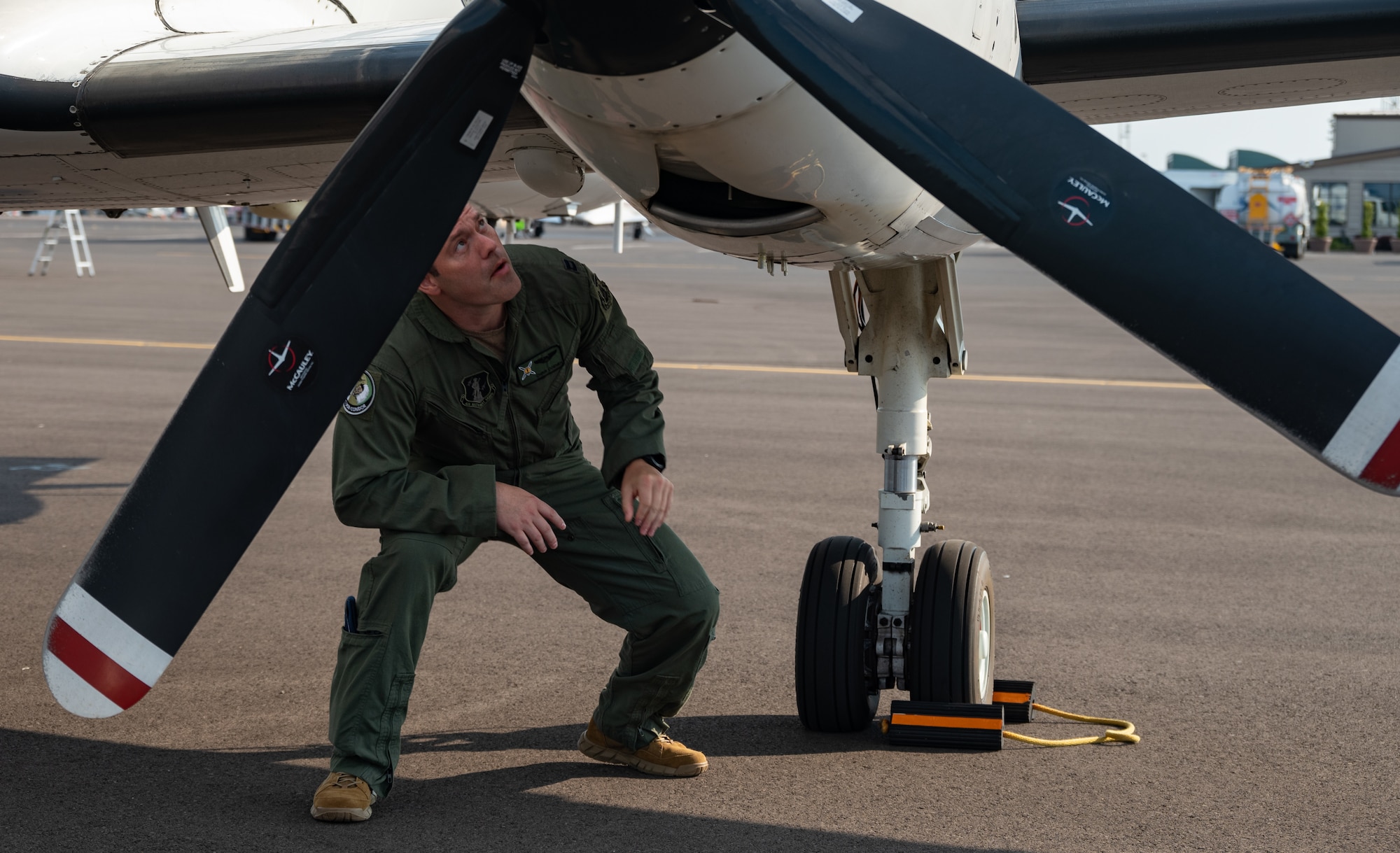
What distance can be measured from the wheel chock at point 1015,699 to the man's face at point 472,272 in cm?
213

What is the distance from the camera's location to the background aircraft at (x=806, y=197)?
7.86 feet

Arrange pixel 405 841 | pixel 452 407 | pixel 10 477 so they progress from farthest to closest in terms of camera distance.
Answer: pixel 10 477, pixel 452 407, pixel 405 841

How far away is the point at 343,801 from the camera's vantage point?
348 cm

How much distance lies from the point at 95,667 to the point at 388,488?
3.18 ft

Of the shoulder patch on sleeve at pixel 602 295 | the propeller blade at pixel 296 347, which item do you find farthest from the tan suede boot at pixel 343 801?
the shoulder patch on sleeve at pixel 602 295

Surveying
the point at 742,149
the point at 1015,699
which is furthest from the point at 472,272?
the point at 1015,699

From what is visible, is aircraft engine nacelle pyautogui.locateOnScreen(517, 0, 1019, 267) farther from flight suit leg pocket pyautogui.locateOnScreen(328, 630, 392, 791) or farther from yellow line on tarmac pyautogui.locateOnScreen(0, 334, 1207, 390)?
yellow line on tarmac pyautogui.locateOnScreen(0, 334, 1207, 390)

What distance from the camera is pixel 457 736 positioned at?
4.21 meters

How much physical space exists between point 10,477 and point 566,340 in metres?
5.88

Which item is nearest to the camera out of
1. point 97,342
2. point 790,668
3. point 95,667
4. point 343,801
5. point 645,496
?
point 95,667

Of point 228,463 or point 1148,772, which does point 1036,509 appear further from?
point 228,463

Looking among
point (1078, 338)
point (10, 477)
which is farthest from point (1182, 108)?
point (1078, 338)

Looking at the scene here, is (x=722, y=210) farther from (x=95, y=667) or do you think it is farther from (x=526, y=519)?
(x=95, y=667)

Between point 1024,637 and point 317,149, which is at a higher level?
point 317,149
